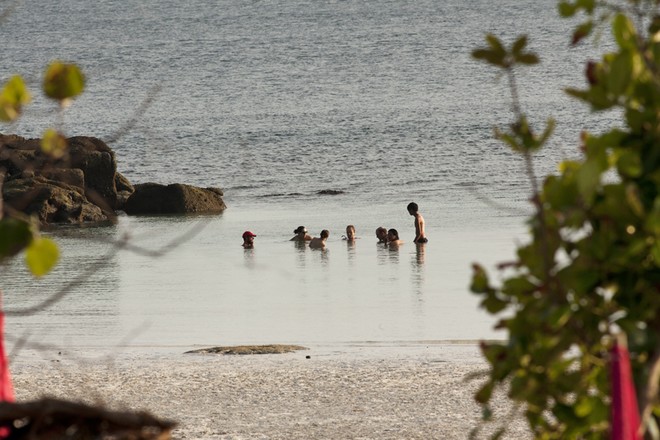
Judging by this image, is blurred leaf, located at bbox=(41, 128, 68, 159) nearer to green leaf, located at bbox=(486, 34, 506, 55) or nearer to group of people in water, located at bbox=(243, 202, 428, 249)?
green leaf, located at bbox=(486, 34, 506, 55)

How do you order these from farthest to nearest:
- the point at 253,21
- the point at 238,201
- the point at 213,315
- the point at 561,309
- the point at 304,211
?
the point at 253,21
the point at 238,201
the point at 304,211
the point at 213,315
the point at 561,309

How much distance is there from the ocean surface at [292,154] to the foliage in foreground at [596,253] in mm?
658

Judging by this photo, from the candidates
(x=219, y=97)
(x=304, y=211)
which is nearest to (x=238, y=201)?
(x=304, y=211)

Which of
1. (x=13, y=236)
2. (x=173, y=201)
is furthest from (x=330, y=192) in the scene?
(x=13, y=236)

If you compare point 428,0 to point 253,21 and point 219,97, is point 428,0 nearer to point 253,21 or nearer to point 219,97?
point 253,21

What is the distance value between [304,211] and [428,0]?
276 ft

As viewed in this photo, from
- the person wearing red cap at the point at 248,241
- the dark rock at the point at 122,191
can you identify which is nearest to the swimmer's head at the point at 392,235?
the person wearing red cap at the point at 248,241

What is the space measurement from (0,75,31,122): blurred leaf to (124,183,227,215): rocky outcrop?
26.4 m

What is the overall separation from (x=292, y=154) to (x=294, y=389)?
36.8 m

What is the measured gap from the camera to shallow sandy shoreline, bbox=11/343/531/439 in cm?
812

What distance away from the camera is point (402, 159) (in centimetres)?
4203

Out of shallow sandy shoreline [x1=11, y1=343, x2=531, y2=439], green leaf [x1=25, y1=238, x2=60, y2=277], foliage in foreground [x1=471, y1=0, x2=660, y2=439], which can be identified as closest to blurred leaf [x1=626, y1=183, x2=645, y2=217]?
foliage in foreground [x1=471, y1=0, x2=660, y2=439]

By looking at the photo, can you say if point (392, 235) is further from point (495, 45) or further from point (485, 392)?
point (495, 45)

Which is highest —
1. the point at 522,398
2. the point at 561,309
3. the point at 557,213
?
the point at 557,213
